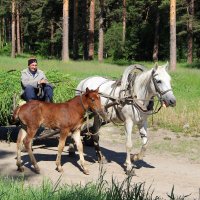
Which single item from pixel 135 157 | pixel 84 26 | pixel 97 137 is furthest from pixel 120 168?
pixel 84 26

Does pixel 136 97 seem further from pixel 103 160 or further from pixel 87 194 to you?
pixel 87 194

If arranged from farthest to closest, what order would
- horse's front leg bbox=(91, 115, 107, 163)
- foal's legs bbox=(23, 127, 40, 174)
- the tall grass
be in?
horse's front leg bbox=(91, 115, 107, 163) → foal's legs bbox=(23, 127, 40, 174) → the tall grass

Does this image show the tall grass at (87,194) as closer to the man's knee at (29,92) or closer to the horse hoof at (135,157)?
the horse hoof at (135,157)

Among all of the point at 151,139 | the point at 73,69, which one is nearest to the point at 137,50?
the point at 73,69

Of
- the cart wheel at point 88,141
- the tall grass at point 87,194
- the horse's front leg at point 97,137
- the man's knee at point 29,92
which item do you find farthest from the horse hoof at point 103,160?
the tall grass at point 87,194

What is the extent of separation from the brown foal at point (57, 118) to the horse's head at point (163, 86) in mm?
1095

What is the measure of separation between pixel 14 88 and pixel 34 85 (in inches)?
44.2

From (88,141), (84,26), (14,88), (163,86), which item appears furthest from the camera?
(84,26)

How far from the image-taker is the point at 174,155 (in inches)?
451

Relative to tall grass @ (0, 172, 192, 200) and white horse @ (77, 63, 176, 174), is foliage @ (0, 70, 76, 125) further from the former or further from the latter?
tall grass @ (0, 172, 192, 200)

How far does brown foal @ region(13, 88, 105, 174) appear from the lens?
9229mm

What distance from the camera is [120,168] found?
10070mm

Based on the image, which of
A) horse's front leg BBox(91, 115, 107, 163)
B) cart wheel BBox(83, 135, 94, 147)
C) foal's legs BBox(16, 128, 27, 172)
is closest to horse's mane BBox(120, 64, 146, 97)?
horse's front leg BBox(91, 115, 107, 163)

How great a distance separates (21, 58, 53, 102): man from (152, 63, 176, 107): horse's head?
2.39m
